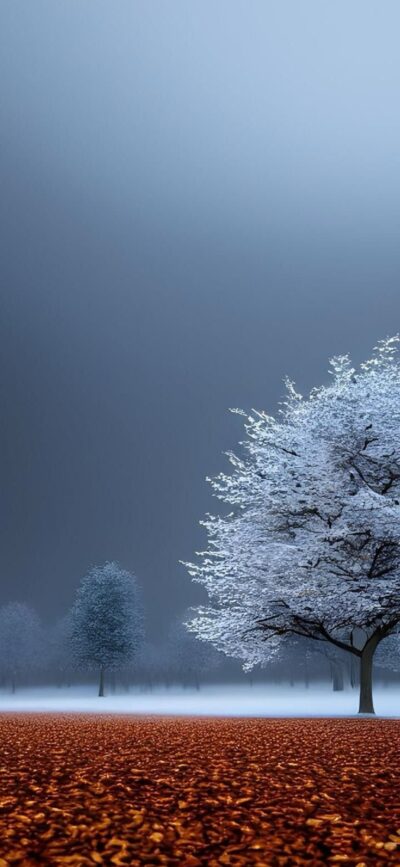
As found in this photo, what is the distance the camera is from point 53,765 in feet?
37.5

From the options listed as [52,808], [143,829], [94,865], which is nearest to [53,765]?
[52,808]

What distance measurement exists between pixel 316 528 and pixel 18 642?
9622 centimetres

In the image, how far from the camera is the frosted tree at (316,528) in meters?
27.5

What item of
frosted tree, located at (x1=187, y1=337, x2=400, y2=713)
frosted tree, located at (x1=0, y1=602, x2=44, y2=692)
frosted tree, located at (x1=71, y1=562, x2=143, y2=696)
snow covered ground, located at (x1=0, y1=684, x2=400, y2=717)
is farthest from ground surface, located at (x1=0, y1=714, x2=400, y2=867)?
frosted tree, located at (x1=0, y1=602, x2=44, y2=692)

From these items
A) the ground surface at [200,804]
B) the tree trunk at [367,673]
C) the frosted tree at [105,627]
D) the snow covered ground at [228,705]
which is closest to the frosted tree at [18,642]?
the snow covered ground at [228,705]

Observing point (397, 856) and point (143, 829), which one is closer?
point (397, 856)

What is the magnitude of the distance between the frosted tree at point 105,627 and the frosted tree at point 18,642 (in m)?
44.4

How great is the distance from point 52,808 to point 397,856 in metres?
3.71

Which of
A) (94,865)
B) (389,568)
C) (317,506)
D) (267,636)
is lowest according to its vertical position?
(94,865)

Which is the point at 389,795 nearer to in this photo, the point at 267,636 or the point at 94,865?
the point at 94,865

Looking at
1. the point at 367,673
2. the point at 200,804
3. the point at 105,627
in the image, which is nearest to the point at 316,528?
the point at 367,673

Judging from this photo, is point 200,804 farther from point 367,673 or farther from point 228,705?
point 228,705

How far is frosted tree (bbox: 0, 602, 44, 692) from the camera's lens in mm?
112312

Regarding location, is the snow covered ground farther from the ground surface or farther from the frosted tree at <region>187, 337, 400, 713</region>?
the ground surface
